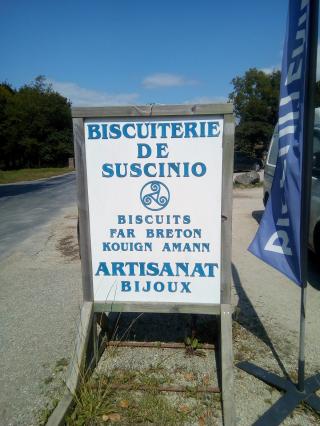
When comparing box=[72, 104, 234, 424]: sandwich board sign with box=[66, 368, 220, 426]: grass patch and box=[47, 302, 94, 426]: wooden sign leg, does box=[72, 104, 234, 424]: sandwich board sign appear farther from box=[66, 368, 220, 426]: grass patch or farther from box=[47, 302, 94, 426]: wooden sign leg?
box=[66, 368, 220, 426]: grass patch

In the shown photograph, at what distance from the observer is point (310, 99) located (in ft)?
7.63

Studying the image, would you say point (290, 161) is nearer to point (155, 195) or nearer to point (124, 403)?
point (155, 195)

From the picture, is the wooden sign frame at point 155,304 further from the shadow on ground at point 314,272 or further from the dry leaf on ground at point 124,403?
the shadow on ground at point 314,272

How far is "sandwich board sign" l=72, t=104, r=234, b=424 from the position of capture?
2.71 meters

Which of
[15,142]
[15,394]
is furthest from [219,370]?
[15,142]

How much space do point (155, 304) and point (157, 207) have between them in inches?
30.5

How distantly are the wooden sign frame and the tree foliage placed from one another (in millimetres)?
52496

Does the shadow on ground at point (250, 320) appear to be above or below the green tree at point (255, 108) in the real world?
below

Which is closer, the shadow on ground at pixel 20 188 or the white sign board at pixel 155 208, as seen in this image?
the white sign board at pixel 155 208

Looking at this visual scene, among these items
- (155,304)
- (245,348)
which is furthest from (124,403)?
(245,348)

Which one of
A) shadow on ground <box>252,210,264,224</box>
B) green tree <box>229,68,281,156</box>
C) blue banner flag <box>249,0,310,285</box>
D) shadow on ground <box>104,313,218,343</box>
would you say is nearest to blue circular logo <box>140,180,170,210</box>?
blue banner flag <box>249,0,310,285</box>

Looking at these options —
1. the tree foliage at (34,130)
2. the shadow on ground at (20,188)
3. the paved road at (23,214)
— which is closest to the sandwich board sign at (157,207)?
the paved road at (23,214)

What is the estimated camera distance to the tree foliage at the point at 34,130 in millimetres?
52188

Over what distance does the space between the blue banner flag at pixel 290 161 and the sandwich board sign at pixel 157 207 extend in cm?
34
